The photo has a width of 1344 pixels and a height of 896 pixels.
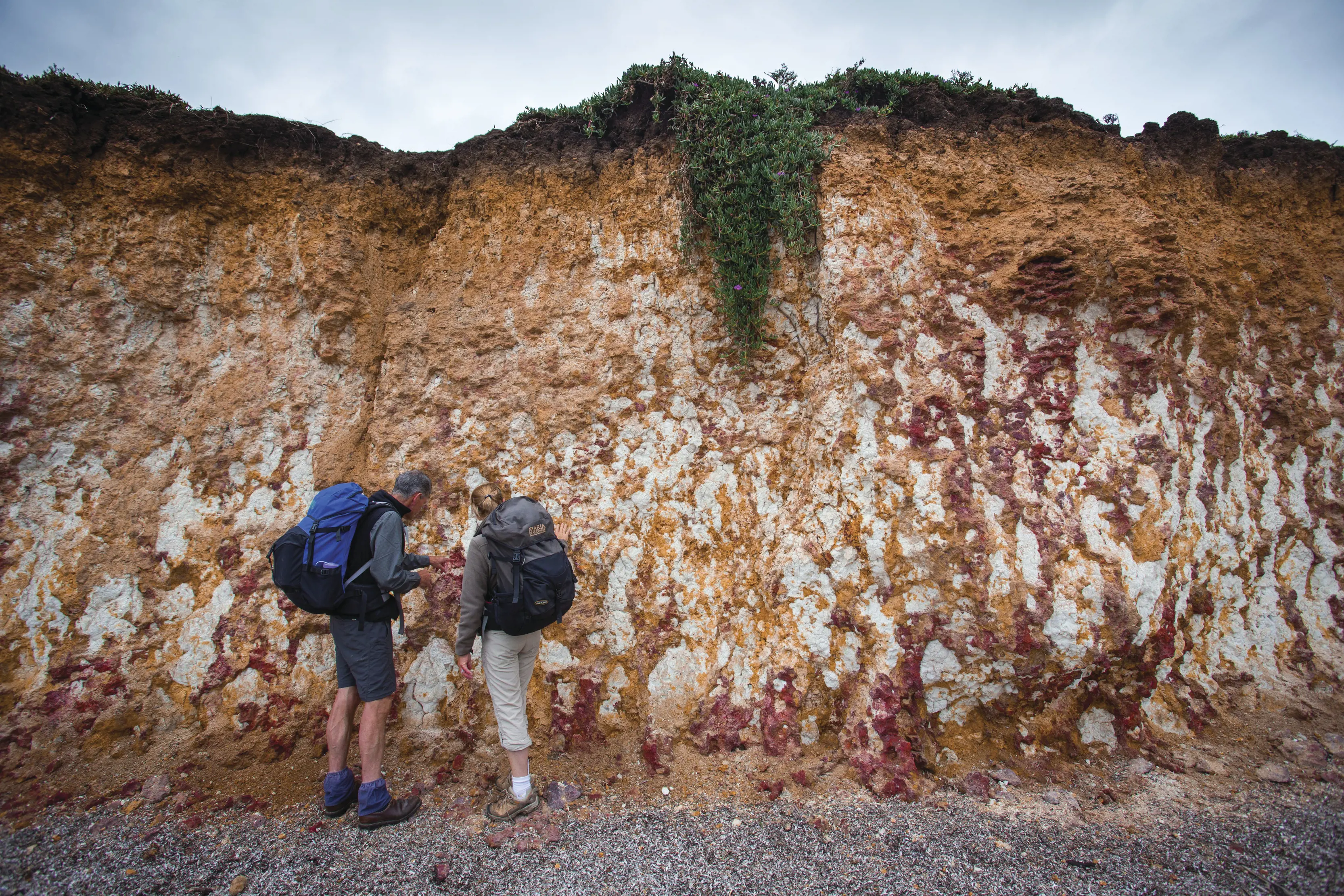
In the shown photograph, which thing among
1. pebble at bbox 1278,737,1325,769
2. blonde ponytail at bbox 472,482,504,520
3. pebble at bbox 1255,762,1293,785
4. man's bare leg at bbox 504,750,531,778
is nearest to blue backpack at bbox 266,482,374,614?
blonde ponytail at bbox 472,482,504,520

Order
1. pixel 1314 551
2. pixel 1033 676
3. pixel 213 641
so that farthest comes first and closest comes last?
pixel 1314 551 → pixel 213 641 → pixel 1033 676

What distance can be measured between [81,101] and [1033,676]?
336 inches

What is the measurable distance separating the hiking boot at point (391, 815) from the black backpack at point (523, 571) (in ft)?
4.20

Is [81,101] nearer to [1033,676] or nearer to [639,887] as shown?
[639,887]

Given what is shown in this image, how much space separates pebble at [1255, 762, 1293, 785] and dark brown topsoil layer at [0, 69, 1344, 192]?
496 centimetres

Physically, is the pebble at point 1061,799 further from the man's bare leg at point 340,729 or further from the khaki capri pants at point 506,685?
the man's bare leg at point 340,729

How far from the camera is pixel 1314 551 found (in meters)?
4.86

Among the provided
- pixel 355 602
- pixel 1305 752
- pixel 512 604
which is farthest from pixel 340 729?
pixel 1305 752

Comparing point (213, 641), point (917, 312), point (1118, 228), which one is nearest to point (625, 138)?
A: point (917, 312)

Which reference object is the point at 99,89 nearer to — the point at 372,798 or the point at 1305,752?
the point at 372,798

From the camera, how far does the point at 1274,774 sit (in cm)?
386

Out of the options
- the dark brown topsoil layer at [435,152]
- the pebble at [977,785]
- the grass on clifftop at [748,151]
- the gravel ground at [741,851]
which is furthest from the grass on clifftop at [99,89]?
the pebble at [977,785]

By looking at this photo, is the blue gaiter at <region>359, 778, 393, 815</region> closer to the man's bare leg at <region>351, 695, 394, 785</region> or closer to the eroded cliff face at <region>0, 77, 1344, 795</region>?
the man's bare leg at <region>351, 695, 394, 785</region>

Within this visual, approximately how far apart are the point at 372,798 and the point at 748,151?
18.2 feet
